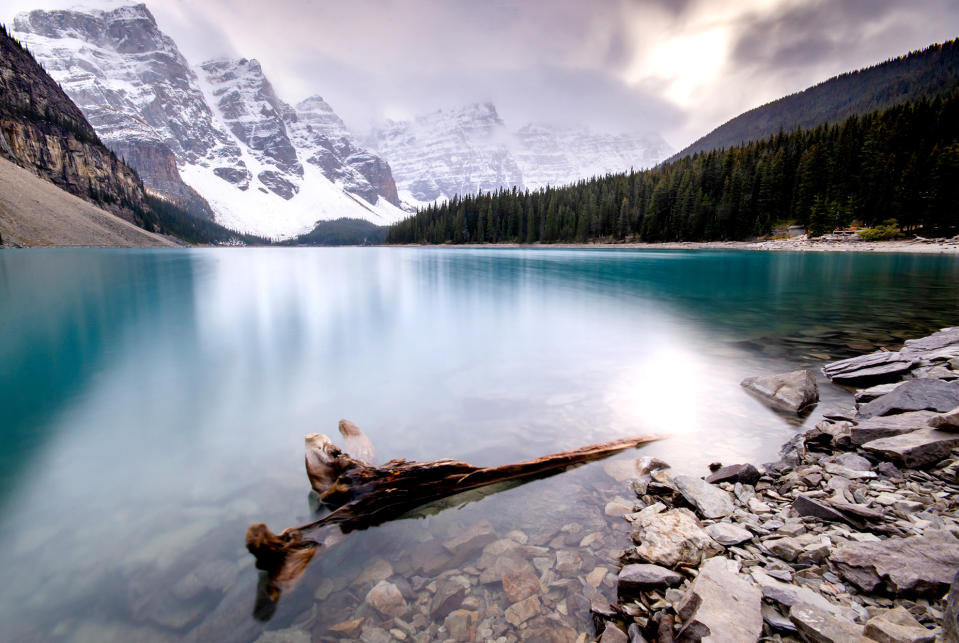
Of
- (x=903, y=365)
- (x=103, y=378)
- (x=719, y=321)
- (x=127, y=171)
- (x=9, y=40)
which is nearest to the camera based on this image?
(x=903, y=365)

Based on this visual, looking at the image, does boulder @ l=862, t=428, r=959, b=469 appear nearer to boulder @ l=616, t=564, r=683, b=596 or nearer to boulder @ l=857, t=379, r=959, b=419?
boulder @ l=857, t=379, r=959, b=419

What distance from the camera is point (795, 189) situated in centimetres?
6912

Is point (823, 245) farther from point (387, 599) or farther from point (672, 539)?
point (387, 599)

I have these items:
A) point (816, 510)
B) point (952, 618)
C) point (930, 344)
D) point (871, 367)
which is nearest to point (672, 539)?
point (816, 510)

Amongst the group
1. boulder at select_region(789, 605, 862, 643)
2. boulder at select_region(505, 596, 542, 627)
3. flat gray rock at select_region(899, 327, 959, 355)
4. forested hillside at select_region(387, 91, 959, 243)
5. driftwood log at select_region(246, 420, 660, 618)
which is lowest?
boulder at select_region(505, 596, 542, 627)

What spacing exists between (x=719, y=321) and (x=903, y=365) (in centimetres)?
782

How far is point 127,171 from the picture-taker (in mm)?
129750

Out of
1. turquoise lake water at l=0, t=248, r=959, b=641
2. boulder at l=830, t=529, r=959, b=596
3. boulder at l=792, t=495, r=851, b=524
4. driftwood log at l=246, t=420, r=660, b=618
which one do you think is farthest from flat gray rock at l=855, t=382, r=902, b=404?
driftwood log at l=246, t=420, r=660, b=618

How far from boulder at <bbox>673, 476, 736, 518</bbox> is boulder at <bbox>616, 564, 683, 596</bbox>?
109 centimetres

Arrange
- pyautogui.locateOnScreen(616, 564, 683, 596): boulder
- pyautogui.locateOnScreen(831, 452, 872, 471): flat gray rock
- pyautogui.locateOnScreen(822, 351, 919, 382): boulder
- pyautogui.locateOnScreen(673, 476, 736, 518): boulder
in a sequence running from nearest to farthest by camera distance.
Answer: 1. pyautogui.locateOnScreen(616, 564, 683, 596): boulder
2. pyautogui.locateOnScreen(673, 476, 736, 518): boulder
3. pyautogui.locateOnScreen(831, 452, 872, 471): flat gray rock
4. pyautogui.locateOnScreen(822, 351, 919, 382): boulder

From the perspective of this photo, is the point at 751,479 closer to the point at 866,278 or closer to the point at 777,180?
the point at 866,278

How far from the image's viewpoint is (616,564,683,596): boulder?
3.09 metres

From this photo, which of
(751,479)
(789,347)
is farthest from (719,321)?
(751,479)

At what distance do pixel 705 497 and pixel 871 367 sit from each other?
269 inches
